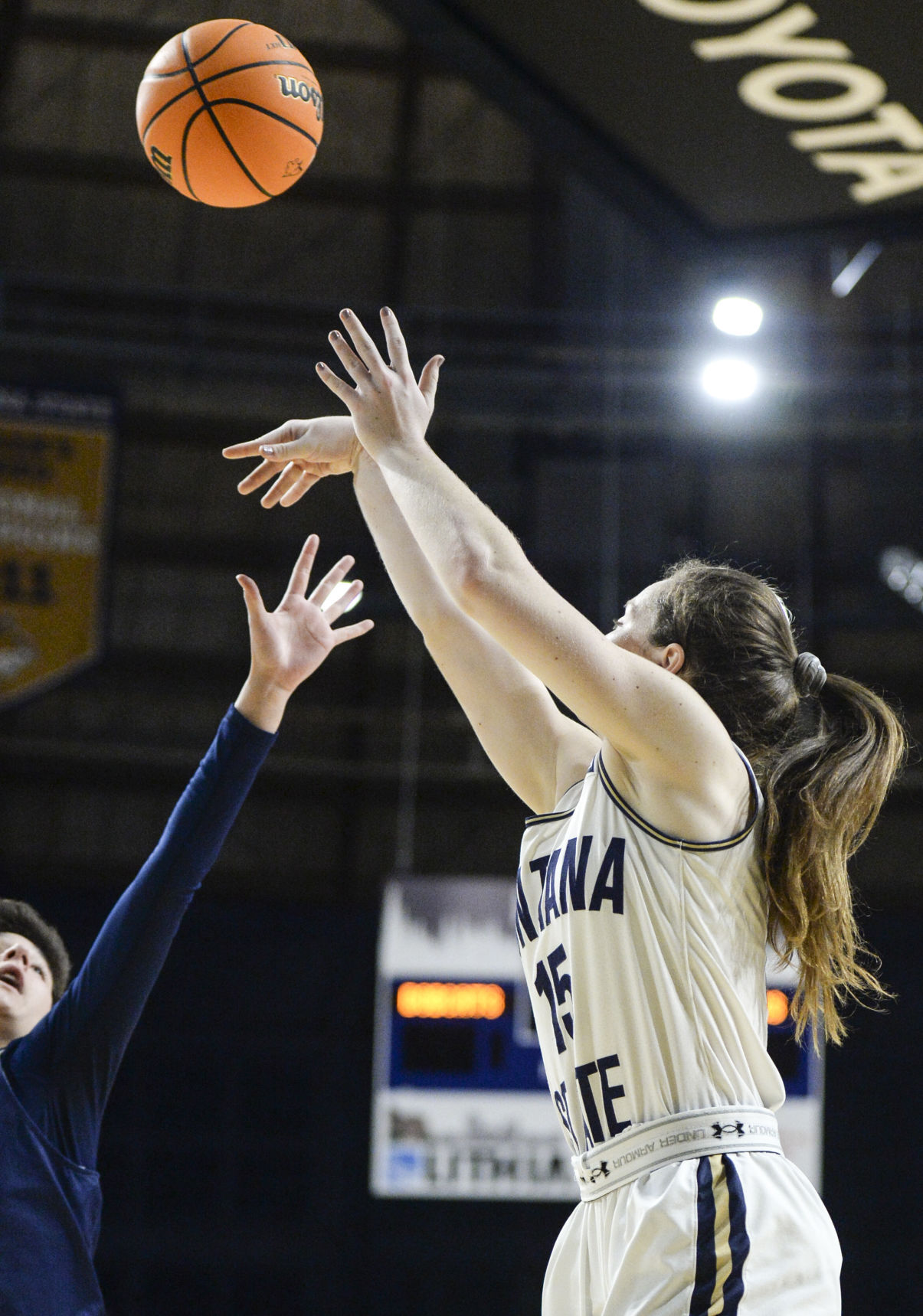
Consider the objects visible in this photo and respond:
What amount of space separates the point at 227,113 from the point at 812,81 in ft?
5.24

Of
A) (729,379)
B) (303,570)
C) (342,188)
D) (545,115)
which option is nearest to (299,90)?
(545,115)

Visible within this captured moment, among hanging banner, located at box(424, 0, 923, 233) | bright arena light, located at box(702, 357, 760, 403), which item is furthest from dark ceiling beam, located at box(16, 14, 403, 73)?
hanging banner, located at box(424, 0, 923, 233)

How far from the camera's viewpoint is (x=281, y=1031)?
28.0 ft

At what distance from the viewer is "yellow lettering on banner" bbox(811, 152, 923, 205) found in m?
3.98

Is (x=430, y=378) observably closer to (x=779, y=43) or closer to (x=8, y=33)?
(x=779, y=43)

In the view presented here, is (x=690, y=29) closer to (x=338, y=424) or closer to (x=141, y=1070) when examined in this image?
(x=338, y=424)

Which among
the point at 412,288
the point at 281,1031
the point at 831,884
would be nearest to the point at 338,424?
the point at 831,884

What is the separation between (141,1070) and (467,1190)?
246 centimetres

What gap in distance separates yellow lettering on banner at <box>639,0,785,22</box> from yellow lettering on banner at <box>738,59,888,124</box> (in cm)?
22

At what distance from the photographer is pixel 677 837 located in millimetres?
1960

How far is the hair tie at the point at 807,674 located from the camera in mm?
2148

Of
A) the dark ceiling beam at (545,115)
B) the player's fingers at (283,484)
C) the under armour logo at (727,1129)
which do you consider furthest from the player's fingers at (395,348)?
the dark ceiling beam at (545,115)

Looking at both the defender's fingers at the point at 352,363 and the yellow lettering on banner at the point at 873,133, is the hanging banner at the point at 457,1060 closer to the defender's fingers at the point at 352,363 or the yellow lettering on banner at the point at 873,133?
the yellow lettering on banner at the point at 873,133

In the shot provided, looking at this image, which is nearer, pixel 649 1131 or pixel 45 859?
pixel 649 1131
